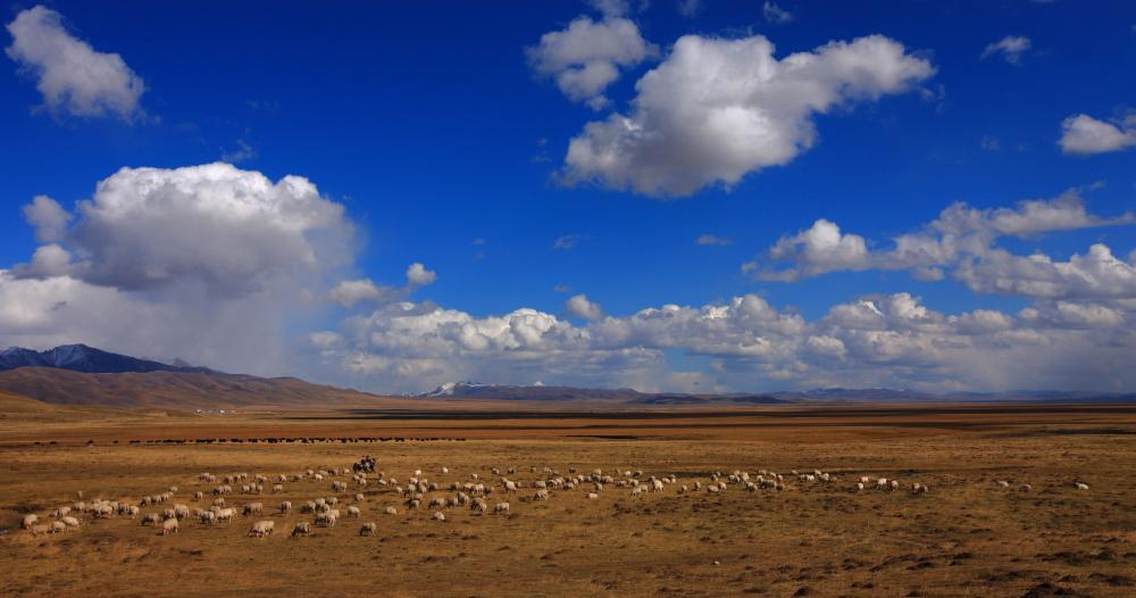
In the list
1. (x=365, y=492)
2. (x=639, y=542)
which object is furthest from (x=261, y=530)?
(x=365, y=492)

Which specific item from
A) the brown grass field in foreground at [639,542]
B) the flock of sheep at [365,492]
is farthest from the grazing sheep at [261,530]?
the brown grass field in foreground at [639,542]

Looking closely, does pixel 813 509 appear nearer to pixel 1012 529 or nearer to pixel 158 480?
pixel 1012 529

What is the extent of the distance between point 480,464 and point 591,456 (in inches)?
345

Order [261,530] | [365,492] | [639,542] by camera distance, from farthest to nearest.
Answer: [365,492] < [261,530] < [639,542]

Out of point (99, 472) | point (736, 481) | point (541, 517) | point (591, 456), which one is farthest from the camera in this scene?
point (591, 456)

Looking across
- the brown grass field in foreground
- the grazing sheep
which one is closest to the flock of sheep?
the grazing sheep


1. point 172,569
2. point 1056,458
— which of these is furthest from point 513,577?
point 1056,458

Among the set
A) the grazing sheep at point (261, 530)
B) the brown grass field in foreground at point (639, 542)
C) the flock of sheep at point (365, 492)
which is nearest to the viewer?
the brown grass field in foreground at point (639, 542)

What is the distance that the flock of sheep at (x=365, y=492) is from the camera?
2595 cm

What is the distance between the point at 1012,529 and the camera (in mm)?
23078

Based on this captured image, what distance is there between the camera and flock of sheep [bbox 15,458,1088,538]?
2595cm

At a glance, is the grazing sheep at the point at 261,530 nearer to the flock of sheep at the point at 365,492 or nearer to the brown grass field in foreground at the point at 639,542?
the flock of sheep at the point at 365,492

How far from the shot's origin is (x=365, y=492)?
113ft

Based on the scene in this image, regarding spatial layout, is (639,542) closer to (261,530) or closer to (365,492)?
(261,530)
